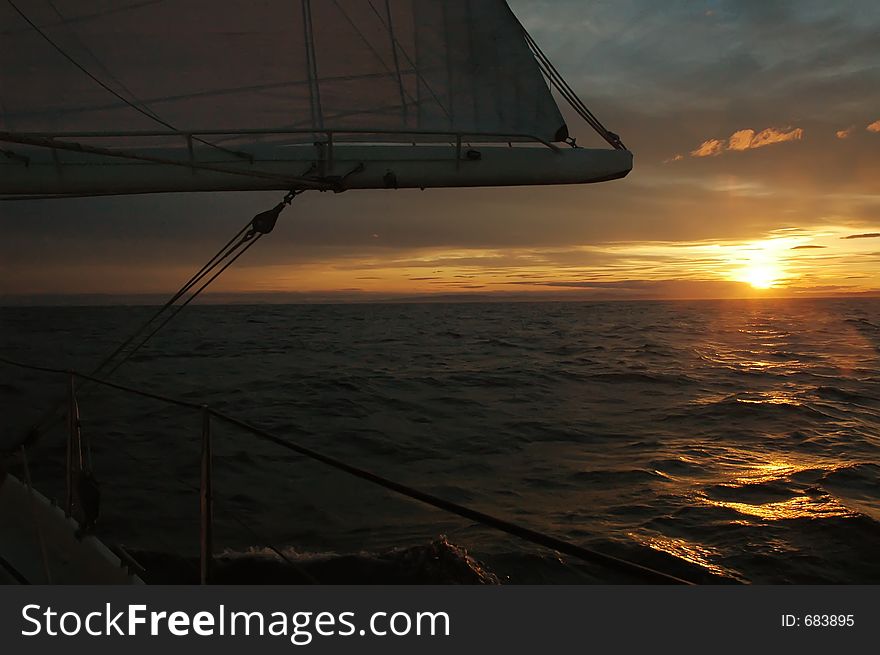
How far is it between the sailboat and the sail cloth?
0.01 meters

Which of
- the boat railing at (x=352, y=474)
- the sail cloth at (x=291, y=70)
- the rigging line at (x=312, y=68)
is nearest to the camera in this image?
the boat railing at (x=352, y=474)

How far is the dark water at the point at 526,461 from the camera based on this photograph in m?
8.82

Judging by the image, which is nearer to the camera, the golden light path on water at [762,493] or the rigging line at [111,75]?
the rigging line at [111,75]

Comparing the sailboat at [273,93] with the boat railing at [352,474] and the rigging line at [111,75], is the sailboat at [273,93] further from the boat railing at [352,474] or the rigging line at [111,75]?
the boat railing at [352,474]

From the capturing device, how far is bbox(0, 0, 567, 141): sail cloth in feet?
19.6

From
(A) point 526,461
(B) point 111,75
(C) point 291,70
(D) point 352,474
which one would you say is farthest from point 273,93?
(A) point 526,461

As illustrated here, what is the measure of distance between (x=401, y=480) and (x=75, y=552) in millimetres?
7358

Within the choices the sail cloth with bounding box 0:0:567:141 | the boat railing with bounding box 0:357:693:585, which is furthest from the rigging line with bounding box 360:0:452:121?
the boat railing with bounding box 0:357:693:585

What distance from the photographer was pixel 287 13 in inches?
245

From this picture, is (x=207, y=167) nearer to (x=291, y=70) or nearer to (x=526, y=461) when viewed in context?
(x=291, y=70)

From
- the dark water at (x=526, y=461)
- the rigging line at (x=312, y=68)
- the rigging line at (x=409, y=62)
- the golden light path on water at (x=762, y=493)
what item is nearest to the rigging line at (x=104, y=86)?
the rigging line at (x=312, y=68)

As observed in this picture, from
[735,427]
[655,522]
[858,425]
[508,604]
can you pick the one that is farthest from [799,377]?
[508,604]

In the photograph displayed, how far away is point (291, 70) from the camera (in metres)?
6.27

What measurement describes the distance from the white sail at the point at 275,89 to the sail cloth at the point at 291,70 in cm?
1
